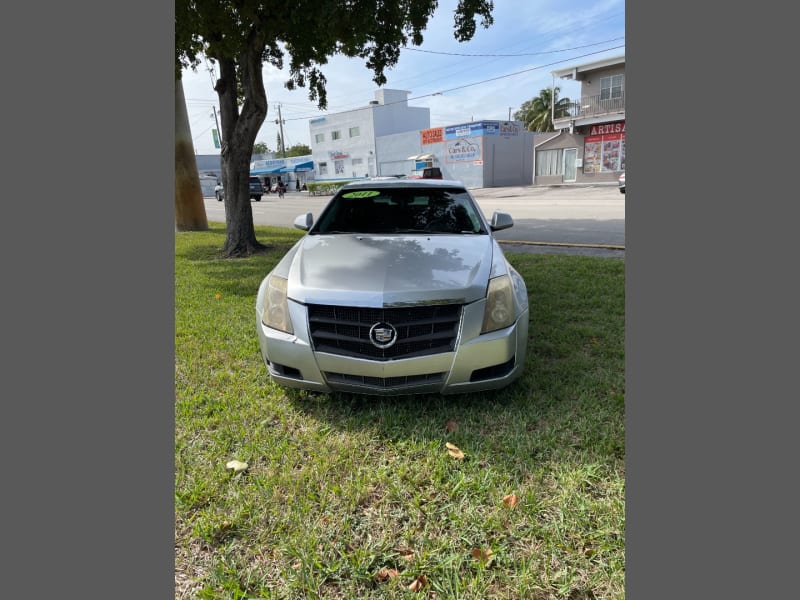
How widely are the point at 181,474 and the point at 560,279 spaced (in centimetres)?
554

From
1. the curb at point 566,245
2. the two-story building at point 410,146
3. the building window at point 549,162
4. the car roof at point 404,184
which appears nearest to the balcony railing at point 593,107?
the building window at point 549,162

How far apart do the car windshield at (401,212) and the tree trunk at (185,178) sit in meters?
11.1

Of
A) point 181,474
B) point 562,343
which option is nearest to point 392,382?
point 181,474

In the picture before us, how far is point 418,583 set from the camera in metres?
1.94

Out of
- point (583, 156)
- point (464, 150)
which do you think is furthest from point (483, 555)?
point (464, 150)

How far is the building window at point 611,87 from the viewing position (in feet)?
95.1

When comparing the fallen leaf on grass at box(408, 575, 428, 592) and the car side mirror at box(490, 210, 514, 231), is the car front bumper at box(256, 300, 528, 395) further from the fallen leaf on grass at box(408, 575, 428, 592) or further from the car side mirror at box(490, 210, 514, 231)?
the car side mirror at box(490, 210, 514, 231)

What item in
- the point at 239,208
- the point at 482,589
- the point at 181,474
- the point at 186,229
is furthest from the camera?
the point at 186,229

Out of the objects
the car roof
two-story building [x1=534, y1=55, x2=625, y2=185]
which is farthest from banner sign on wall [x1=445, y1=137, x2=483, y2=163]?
the car roof

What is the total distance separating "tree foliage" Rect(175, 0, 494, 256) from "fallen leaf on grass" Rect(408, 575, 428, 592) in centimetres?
706

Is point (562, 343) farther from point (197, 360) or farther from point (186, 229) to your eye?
point (186, 229)

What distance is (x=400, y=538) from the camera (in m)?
2.18

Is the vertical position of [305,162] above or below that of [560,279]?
above

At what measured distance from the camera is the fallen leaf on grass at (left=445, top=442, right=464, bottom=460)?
273 cm
